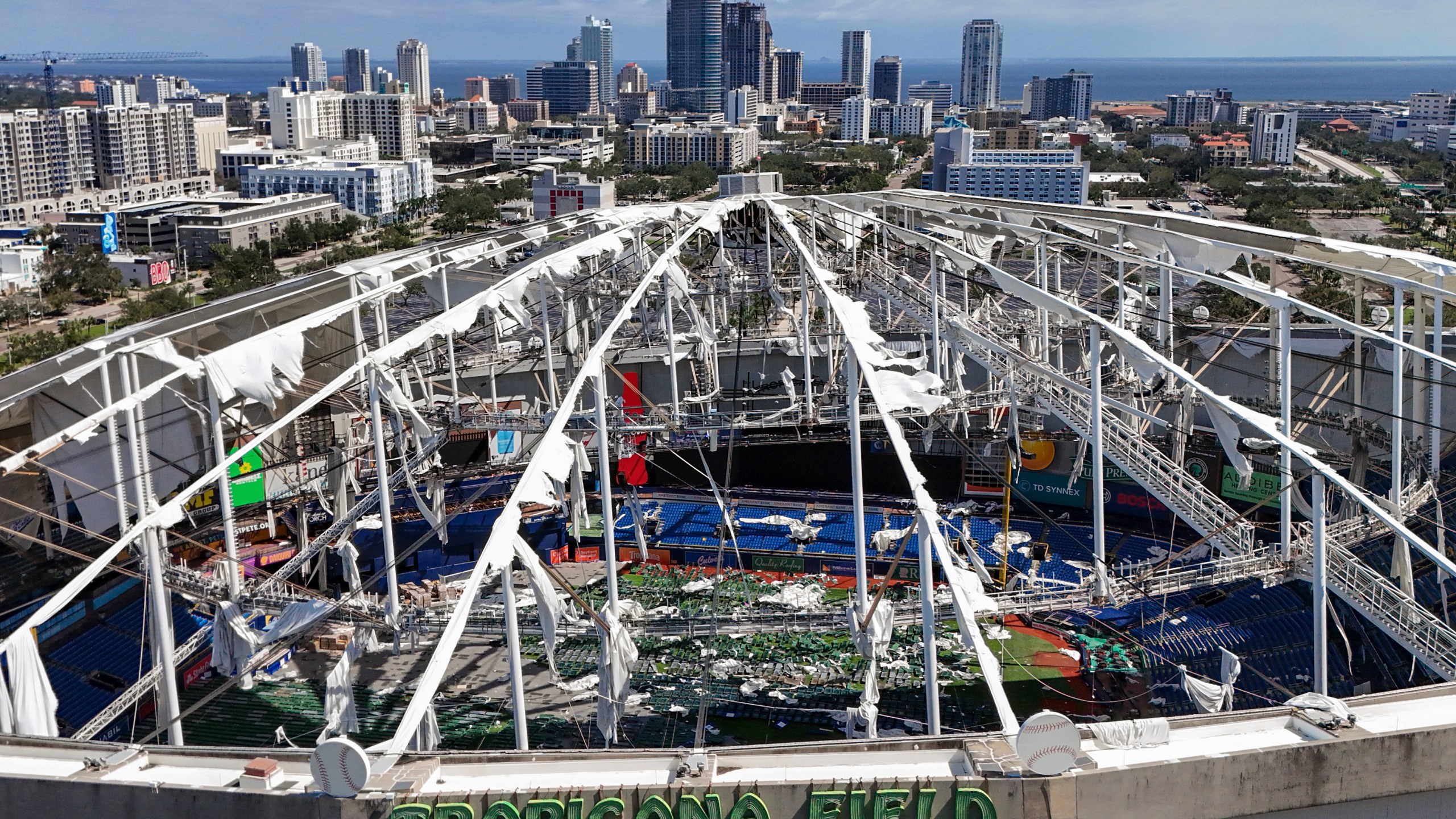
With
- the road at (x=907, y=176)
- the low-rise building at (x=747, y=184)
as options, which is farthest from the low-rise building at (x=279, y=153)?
the low-rise building at (x=747, y=184)

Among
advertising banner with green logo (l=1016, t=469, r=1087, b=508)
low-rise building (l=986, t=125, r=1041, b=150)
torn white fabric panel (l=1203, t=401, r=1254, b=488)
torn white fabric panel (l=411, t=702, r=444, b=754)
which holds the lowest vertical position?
advertising banner with green logo (l=1016, t=469, r=1087, b=508)

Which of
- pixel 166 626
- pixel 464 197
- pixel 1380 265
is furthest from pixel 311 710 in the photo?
pixel 464 197

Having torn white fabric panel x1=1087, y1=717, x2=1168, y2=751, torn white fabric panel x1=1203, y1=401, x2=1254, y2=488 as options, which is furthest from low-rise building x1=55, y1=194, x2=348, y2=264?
torn white fabric panel x1=1087, y1=717, x2=1168, y2=751

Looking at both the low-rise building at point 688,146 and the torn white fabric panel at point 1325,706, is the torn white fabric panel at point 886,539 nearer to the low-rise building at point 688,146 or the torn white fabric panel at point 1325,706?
the torn white fabric panel at point 1325,706

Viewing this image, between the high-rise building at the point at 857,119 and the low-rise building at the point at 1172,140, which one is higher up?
the high-rise building at the point at 857,119

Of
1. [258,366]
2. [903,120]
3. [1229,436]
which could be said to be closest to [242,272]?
[258,366]

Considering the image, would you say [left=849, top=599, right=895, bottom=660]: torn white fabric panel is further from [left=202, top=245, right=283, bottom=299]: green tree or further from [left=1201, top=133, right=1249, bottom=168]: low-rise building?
[left=1201, top=133, right=1249, bottom=168]: low-rise building
